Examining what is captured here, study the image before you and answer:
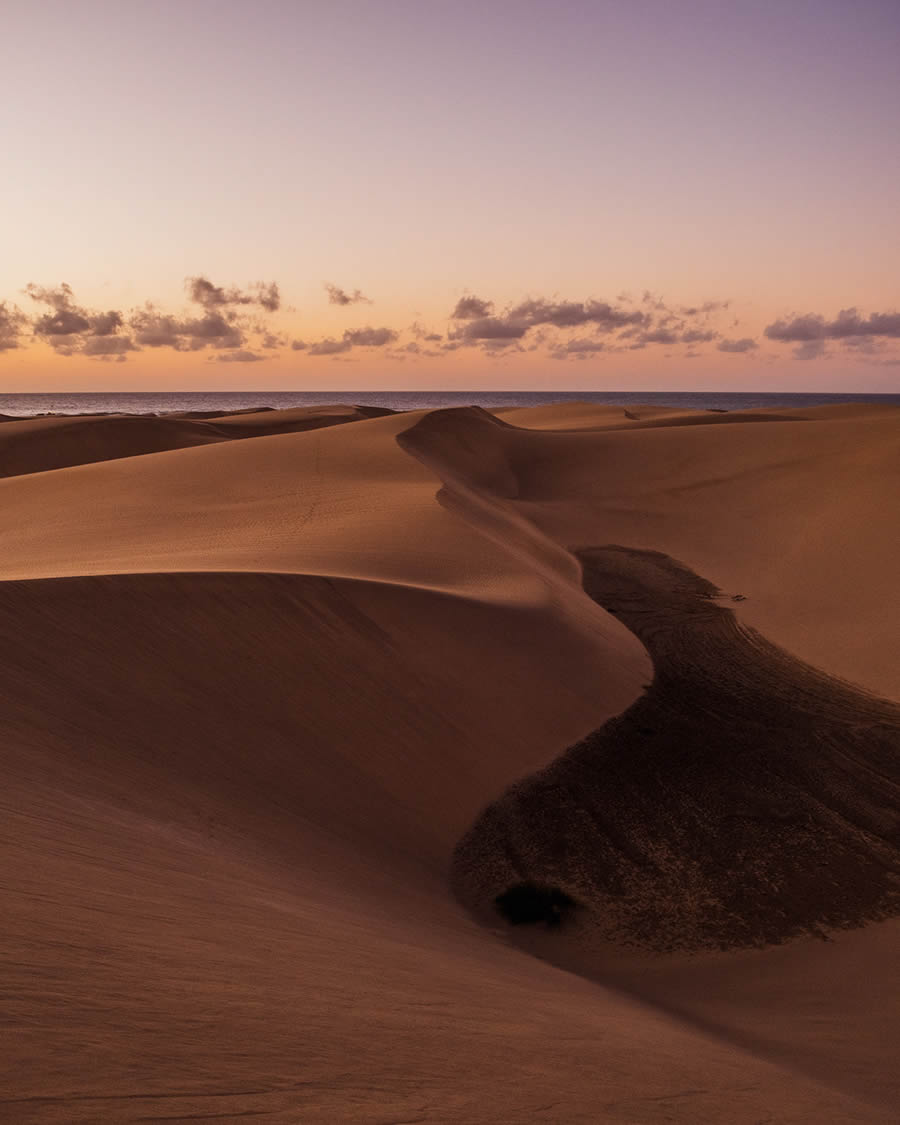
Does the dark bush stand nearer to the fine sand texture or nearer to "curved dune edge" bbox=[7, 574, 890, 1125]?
the fine sand texture

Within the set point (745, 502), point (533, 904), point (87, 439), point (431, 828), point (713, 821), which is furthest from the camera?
point (87, 439)

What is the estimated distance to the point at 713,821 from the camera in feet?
26.2

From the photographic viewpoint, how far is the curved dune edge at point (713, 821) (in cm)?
670

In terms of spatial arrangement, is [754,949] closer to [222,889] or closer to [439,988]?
[439,988]

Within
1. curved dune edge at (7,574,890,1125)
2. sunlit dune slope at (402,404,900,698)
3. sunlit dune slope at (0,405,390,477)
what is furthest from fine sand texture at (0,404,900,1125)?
sunlit dune slope at (0,405,390,477)

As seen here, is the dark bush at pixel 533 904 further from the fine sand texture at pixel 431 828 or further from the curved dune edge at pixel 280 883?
the curved dune edge at pixel 280 883

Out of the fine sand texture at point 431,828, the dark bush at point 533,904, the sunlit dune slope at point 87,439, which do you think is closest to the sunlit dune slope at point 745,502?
the fine sand texture at point 431,828

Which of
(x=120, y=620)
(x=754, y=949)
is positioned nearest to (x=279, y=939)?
(x=754, y=949)

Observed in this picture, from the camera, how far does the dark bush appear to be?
6.54 metres

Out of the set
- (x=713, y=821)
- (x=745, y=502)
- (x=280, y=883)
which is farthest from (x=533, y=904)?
(x=745, y=502)

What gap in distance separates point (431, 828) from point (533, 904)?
4.11 ft

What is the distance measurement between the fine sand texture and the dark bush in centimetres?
5

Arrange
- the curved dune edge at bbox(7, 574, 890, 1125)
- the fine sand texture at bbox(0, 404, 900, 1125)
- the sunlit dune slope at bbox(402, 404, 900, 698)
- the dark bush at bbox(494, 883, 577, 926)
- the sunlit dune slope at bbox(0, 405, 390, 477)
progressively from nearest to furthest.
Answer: the curved dune edge at bbox(7, 574, 890, 1125) → the fine sand texture at bbox(0, 404, 900, 1125) → the dark bush at bbox(494, 883, 577, 926) → the sunlit dune slope at bbox(402, 404, 900, 698) → the sunlit dune slope at bbox(0, 405, 390, 477)

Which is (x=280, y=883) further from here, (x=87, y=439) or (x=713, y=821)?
(x=87, y=439)
